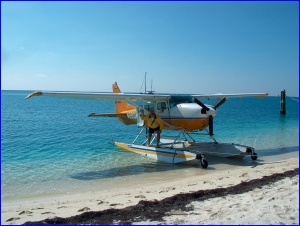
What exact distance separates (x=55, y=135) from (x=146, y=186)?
13.1m

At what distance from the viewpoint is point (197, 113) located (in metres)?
11.9

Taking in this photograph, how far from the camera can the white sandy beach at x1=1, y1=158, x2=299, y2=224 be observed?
165 inches

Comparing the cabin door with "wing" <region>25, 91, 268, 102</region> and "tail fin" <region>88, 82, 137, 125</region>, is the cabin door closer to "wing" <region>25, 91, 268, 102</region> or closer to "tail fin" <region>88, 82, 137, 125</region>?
"wing" <region>25, 91, 268, 102</region>

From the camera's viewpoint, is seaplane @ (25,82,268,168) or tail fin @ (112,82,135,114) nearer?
seaplane @ (25,82,268,168)

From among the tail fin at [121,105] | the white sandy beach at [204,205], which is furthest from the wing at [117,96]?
the white sandy beach at [204,205]

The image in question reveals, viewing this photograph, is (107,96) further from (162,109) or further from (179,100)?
(179,100)

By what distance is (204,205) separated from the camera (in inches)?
195

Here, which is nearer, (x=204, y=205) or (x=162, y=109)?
(x=204, y=205)

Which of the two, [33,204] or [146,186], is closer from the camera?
[33,204]

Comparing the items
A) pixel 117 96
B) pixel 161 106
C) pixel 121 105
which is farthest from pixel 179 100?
pixel 121 105

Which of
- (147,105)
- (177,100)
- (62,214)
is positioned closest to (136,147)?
(147,105)

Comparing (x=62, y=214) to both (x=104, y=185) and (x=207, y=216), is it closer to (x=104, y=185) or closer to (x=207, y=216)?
(x=207, y=216)

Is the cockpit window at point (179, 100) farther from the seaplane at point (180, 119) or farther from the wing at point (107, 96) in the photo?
the wing at point (107, 96)

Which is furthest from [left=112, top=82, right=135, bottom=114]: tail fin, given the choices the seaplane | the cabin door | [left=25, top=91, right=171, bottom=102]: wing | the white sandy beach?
the white sandy beach
